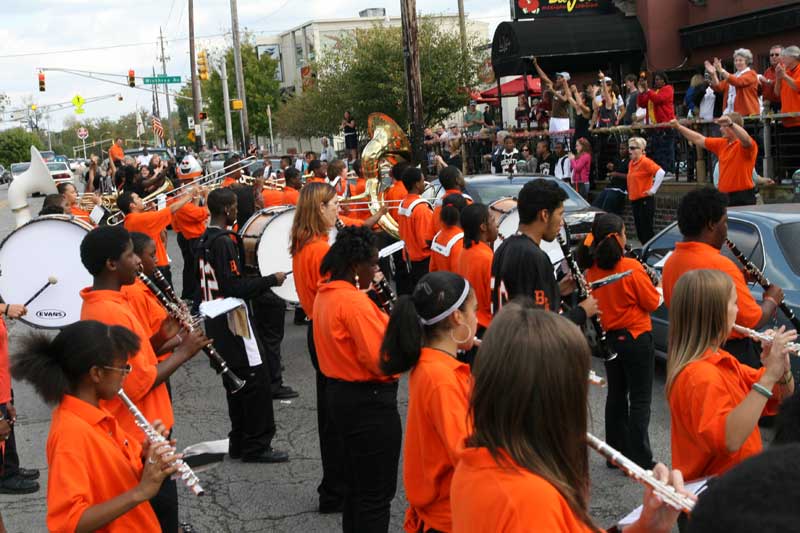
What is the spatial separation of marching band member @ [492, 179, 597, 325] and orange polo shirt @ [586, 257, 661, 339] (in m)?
0.95

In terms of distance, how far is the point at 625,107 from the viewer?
17.8 metres

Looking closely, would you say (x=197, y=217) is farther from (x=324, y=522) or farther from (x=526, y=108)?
(x=526, y=108)

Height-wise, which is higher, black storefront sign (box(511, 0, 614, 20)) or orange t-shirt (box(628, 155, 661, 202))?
black storefront sign (box(511, 0, 614, 20))

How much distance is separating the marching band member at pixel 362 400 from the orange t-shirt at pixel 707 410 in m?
1.39

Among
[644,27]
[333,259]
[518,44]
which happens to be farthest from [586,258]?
[644,27]

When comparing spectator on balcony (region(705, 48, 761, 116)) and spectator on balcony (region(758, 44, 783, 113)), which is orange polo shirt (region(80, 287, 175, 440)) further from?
spectator on balcony (region(758, 44, 783, 113))

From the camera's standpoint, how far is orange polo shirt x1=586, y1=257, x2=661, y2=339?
5926mm

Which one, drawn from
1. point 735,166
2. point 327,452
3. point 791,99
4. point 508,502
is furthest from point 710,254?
point 791,99

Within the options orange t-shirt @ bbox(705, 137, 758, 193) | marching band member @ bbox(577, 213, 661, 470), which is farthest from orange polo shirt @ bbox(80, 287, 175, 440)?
orange t-shirt @ bbox(705, 137, 758, 193)

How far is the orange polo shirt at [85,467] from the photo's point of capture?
3188mm

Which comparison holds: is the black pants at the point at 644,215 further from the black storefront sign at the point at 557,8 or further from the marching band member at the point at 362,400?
the black storefront sign at the point at 557,8

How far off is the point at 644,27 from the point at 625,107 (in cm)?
657

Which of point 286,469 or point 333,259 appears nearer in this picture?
point 333,259

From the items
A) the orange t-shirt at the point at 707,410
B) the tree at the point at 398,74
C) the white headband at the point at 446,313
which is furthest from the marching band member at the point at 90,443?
the tree at the point at 398,74
